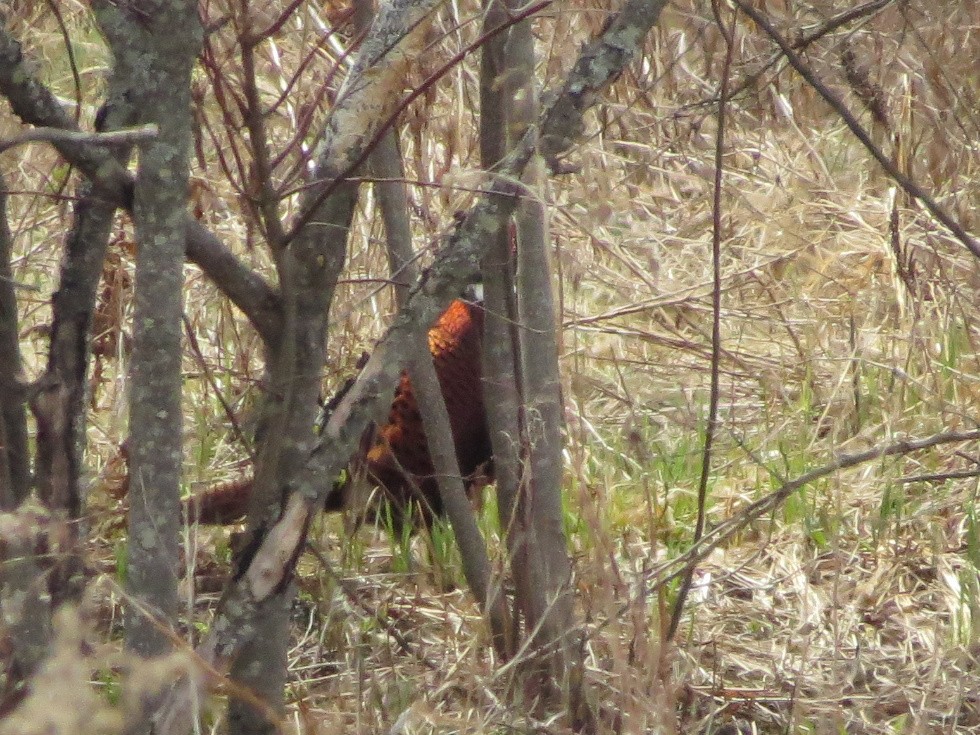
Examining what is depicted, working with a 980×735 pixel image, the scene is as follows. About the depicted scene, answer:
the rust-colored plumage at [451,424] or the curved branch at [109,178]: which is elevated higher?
the curved branch at [109,178]

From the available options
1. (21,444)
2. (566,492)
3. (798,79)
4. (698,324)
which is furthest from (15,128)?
(798,79)

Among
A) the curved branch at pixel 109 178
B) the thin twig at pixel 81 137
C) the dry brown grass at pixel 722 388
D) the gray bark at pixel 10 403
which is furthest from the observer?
the dry brown grass at pixel 722 388

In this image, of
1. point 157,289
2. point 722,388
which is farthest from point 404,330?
point 722,388

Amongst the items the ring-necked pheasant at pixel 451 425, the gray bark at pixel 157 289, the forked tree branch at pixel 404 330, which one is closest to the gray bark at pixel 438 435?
the forked tree branch at pixel 404 330

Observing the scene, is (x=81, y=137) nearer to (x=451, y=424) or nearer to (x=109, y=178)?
(x=109, y=178)

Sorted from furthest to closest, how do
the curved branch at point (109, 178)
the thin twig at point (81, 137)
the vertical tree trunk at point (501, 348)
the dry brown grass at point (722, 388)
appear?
the dry brown grass at point (722, 388), the vertical tree trunk at point (501, 348), the curved branch at point (109, 178), the thin twig at point (81, 137)

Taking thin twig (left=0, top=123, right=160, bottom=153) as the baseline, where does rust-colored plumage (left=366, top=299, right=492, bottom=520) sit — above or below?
below

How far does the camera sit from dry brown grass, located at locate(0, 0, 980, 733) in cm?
190

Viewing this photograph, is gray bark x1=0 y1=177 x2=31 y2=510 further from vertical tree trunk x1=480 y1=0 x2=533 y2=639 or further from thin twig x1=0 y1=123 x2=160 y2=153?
vertical tree trunk x1=480 y1=0 x2=533 y2=639

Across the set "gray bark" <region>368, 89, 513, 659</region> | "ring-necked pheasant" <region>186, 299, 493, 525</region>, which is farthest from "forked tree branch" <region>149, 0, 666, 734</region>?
"ring-necked pheasant" <region>186, 299, 493, 525</region>

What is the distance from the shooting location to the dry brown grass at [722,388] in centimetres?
190

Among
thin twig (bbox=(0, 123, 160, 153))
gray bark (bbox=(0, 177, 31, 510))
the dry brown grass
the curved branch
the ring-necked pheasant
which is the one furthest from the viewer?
the ring-necked pheasant

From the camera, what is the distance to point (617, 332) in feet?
12.0

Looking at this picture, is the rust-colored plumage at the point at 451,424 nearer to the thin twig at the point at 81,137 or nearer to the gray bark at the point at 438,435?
the gray bark at the point at 438,435
